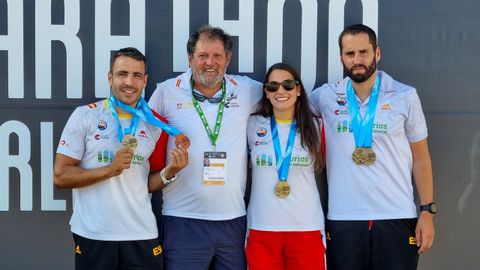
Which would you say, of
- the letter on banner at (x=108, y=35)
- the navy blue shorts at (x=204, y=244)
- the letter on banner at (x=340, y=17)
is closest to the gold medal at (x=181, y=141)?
the navy blue shorts at (x=204, y=244)

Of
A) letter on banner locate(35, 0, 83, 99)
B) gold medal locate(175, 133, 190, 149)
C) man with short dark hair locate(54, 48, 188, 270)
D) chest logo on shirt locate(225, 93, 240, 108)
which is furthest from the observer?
letter on banner locate(35, 0, 83, 99)

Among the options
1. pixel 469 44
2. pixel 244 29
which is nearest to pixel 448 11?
pixel 469 44

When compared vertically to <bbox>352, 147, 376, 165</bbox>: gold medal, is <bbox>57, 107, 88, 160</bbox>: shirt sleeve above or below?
above

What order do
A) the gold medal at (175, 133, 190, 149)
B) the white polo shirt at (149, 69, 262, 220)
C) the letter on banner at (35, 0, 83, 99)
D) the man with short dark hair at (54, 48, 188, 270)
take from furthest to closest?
1. the letter on banner at (35, 0, 83, 99)
2. the white polo shirt at (149, 69, 262, 220)
3. the gold medal at (175, 133, 190, 149)
4. the man with short dark hair at (54, 48, 188, 270)

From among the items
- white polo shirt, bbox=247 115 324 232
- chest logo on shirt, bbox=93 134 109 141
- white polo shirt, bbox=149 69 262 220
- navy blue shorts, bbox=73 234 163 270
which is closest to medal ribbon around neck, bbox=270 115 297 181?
white polo shirt, bbox=247 115 324 232

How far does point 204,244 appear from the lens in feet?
8.77

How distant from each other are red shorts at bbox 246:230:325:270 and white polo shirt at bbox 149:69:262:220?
20 centimetres

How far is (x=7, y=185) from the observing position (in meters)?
3.17

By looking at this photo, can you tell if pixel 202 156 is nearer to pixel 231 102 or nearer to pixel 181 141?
pixel 181 141

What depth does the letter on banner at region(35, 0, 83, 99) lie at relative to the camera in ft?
10.3

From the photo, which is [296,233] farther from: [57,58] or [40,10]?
[40,10]

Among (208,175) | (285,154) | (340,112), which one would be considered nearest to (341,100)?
(340,112)

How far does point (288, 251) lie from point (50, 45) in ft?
6.06

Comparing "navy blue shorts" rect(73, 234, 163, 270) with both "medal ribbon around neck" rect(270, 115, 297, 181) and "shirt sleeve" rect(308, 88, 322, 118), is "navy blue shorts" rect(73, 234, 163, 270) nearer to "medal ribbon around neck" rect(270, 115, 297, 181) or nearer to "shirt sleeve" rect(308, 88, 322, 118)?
"medal ribbon around neck" rect(270, 115, 297, 181)
